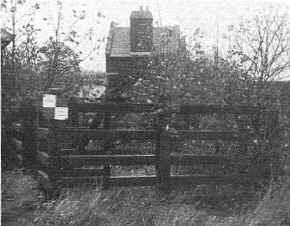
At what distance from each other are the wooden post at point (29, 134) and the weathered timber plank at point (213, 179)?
96.9 inches

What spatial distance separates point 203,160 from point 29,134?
9.36 feet

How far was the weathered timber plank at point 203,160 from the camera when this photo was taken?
6.46m

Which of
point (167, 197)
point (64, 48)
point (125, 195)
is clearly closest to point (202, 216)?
point (167, 197)

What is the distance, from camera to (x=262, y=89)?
7.96m

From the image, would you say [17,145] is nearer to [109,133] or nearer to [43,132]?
[43,132]

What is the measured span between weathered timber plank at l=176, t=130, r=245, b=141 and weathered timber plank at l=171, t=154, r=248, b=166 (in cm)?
26

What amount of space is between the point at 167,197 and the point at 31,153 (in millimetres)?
2543

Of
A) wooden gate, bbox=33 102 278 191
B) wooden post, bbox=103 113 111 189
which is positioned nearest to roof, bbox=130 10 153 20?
wooden post, bbox=103 113 111 189

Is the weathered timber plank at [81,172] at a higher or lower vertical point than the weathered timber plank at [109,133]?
lower

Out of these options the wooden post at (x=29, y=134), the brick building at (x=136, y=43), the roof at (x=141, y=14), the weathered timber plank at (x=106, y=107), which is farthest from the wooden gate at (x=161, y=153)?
the roof at (x=141, y=14)

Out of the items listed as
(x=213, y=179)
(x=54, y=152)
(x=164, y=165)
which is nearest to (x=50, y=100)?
(x=54, y=152)

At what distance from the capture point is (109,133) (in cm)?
636

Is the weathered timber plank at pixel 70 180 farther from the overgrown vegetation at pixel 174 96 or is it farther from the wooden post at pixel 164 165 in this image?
the wooden post at pixel 164 165

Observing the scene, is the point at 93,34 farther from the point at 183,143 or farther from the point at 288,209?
the point at 288,209
